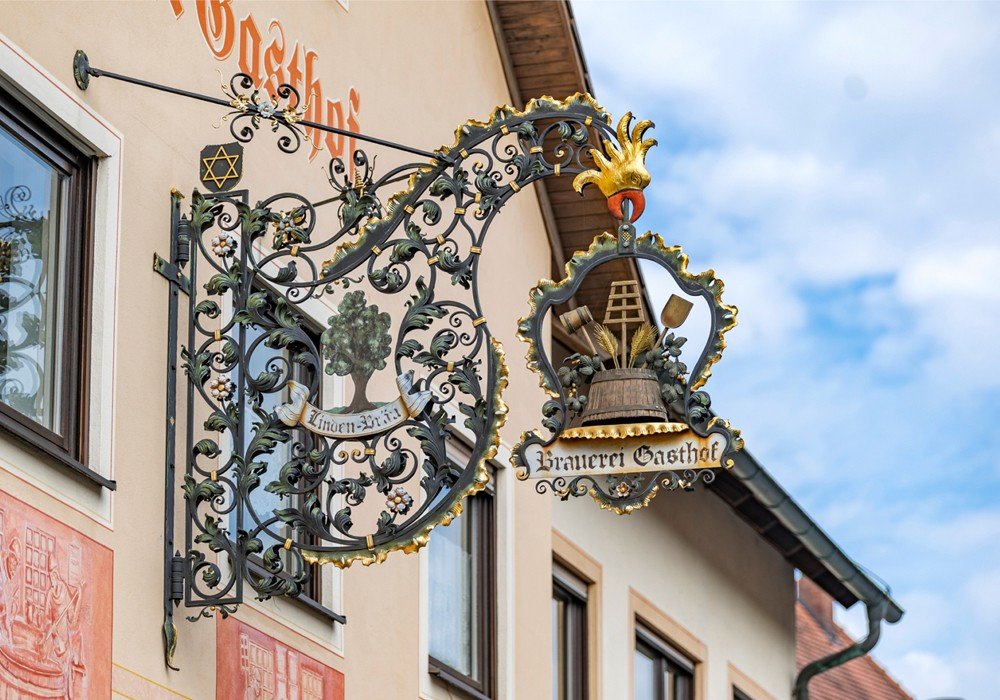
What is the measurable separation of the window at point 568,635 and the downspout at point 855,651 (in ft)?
13.8

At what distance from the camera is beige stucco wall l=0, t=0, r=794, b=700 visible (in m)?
8.63

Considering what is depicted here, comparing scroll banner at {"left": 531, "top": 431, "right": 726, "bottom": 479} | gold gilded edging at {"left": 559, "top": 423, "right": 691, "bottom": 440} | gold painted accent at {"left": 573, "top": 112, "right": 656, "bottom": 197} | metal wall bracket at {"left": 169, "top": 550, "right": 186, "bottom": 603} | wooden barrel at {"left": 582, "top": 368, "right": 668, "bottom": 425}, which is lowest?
metal wall bracket at {"left": 169, "top": 550, "right": 186, "bottom": 603}

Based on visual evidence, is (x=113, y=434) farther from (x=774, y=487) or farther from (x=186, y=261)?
(x=774, y=487)

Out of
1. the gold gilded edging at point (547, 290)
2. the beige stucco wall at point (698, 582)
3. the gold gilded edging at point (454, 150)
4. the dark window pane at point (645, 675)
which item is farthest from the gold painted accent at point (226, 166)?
the dark window pane at point (645, 675)

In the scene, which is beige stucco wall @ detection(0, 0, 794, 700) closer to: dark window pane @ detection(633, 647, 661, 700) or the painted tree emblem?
dark window pane @ detection(633, 647, 661, 700)

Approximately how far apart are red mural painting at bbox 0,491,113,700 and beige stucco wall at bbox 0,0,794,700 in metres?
0.08

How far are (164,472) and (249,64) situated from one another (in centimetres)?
233

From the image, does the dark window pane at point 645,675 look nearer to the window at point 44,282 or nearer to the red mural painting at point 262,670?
the red mural painting at point 262,670

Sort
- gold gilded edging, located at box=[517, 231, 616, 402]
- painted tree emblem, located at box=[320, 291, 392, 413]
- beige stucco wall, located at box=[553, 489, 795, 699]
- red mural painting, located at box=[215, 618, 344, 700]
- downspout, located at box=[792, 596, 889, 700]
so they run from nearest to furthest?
1. painted tree emblem, located at box=[320, 291, 392, 413]
2. gold gilded edging, located at box=[517, 231, 616, 402]
3. red mural painting, located at box=[215, 618, 344, 700]
4. beige stucco wall, located at box=[553, 489, 795, 699]
5. downspout, located at box=[792, 596, 889, 700]

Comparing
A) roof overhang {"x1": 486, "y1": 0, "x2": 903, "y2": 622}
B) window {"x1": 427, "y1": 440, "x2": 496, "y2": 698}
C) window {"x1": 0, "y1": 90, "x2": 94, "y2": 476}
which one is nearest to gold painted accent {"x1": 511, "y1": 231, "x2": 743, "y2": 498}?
window {"x1": 0, "y1": 90, "x2": 94, "y2": 476}

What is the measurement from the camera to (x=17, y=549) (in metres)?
7.86

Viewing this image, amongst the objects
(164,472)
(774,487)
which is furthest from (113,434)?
(774,487)

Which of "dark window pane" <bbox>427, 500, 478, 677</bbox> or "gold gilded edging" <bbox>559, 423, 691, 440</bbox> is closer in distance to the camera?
"gold gilded edging" <bbox>559, 423, 691, 440</bbox>

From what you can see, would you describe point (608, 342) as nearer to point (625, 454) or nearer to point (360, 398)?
point (625, 454)
